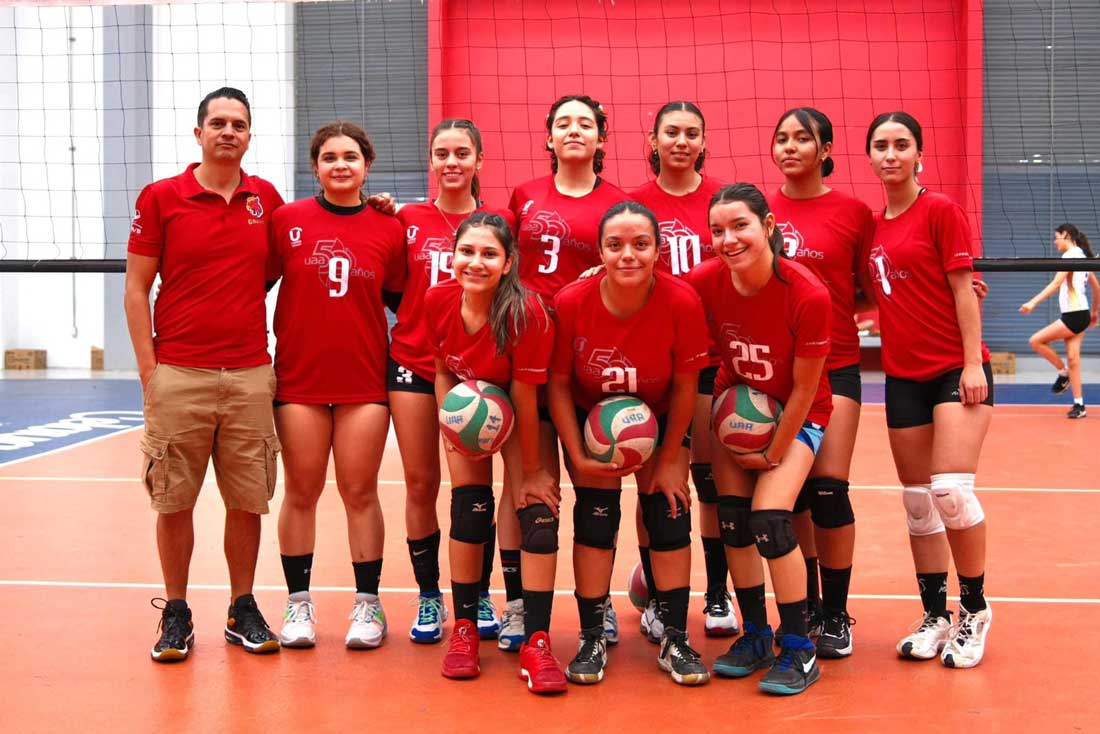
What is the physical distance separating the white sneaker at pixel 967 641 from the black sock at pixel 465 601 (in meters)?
1.43

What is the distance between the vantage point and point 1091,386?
12594mm

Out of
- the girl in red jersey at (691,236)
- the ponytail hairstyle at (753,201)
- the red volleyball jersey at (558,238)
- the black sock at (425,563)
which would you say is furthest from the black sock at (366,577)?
the ponytail hairstyle at (753,201)

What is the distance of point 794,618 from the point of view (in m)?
3.20

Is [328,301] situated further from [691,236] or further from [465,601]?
[691,236]

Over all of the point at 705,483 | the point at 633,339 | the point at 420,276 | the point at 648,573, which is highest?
the point at 420,276

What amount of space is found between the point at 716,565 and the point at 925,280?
3.77ft

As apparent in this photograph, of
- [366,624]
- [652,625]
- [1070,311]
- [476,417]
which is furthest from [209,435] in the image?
[1070,311]

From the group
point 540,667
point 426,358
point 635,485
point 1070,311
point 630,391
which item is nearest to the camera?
point 540,667

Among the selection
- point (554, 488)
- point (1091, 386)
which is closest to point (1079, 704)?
point (554, 488)

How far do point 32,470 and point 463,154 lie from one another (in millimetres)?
4656

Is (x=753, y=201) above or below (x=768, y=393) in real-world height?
above

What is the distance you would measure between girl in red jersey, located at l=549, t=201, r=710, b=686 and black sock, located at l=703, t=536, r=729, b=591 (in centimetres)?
46

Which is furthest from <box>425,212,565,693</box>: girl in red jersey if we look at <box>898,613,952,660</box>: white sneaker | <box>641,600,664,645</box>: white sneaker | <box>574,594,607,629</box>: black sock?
<box>898,613,952,660</box>: white sneaker

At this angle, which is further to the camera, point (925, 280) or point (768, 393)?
point (925, 280)
